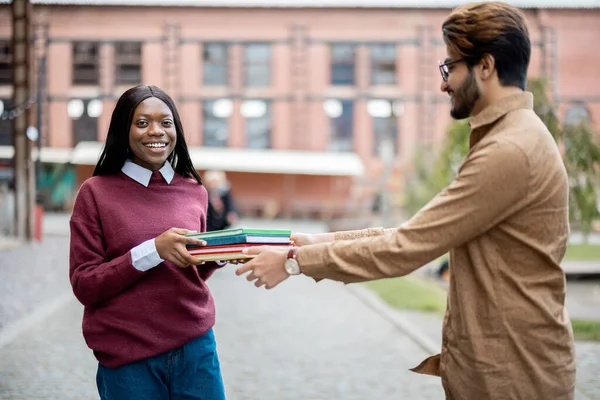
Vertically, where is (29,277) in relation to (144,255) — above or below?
below

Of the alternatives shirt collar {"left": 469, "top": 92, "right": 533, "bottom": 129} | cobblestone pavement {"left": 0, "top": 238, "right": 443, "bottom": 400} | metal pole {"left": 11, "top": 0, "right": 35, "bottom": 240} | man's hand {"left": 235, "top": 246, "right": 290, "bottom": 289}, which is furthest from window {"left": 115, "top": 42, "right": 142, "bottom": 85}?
shirt collar {"left": 469, "top": 92, "right": 533, "bottom": 129}

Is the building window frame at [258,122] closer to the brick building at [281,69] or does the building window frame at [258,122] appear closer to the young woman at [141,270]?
the brick building at [281,69]

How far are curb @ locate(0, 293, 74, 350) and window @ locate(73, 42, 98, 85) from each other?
104 ft

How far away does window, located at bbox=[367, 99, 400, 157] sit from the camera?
40.6 m

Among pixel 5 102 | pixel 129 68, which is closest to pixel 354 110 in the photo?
pixel 129 68

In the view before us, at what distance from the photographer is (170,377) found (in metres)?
3.10

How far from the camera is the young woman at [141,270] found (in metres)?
2.97

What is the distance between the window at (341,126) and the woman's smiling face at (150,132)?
3745 cm

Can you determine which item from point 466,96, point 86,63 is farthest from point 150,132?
point 86,63

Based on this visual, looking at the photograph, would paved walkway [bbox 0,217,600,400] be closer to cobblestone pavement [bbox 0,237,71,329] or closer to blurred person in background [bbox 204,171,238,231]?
cobblestone pavement [bbox 0,237,71,329]

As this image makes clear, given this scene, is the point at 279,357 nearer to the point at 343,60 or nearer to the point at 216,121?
the point at 343,60

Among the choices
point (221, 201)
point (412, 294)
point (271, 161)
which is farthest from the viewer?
point (271, 161)

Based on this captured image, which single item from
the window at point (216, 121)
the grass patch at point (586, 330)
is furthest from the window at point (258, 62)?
the grass patch at point (586, 330)

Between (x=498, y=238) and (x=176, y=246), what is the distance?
1122mm
